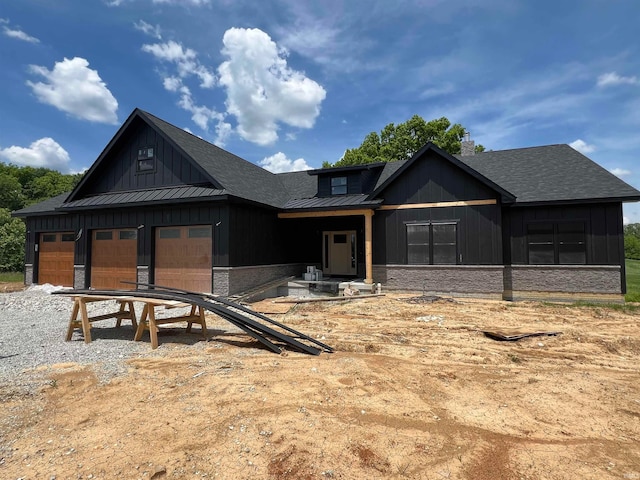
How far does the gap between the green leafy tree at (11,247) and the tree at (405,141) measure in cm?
2554

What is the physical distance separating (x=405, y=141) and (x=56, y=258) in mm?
29257

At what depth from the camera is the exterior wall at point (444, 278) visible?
12.9 m

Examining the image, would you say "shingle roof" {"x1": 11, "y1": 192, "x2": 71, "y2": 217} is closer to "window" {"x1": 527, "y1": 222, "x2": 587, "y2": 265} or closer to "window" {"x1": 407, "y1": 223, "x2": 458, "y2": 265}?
"window" {"x1": 407, "y1": 223, "x2": 458, "y2": 265}

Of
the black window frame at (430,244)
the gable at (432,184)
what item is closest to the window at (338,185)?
the gable at (432,184)

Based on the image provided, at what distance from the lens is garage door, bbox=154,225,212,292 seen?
43.2ft

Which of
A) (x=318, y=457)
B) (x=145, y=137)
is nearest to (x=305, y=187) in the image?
(x=145, y=137)

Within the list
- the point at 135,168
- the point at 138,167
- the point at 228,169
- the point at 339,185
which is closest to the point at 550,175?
the point at 339,185

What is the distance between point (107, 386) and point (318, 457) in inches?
127

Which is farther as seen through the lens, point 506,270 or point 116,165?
point 116,165

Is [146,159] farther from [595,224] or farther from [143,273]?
[595,224]

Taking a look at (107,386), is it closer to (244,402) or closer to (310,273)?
(244,402)

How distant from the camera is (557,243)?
13.0 meters

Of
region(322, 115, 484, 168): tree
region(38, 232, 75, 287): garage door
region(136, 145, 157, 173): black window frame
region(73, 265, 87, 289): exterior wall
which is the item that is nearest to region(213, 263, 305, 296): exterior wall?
region(136, 145, 157, 173): black window frame

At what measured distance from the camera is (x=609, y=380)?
483 centimetres
